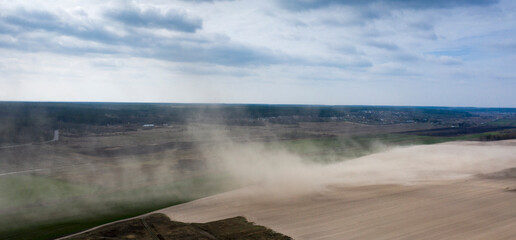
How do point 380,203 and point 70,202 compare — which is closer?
point 380,203

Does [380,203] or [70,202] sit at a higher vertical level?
[380,203]

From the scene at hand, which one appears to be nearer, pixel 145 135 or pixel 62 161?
pixel 62 161

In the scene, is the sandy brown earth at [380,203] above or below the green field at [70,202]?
above

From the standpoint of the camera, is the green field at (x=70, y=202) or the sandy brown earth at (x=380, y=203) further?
the green field at (x=70, y=202)

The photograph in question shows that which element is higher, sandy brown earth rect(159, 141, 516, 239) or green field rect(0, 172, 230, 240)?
sandy brown earth rect(159, 141, 516, 239)

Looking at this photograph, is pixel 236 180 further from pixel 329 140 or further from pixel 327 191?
pixel 329 140

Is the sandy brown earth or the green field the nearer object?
the sandy brown earth

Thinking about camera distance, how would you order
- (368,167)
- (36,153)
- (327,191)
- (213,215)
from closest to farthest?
(213,215) < (327,191) < (368,167) < (36,153)

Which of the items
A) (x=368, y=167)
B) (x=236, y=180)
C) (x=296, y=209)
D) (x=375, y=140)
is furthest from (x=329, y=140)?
(x=296, y=209)
